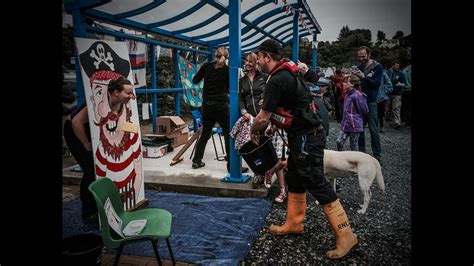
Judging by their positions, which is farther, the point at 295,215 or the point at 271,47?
the point at 295,215

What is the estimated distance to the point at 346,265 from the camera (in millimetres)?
2666

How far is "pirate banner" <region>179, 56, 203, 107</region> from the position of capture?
306 inches

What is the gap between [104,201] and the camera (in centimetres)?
227

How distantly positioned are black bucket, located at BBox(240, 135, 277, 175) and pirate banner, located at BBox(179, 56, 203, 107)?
3.98 m

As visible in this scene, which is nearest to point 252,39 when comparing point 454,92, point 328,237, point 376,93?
point 376,93

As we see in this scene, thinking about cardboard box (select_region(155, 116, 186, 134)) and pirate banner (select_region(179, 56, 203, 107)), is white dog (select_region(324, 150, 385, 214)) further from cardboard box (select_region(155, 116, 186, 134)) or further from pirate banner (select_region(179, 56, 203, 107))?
pirate banner (select_region(179, 56, 203, 107))

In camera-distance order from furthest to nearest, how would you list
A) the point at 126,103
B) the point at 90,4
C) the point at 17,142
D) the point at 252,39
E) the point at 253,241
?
the point at 252,39 → the point at 90,4 → the point at 126,103 → the point at 253,241 → the point at 17,142

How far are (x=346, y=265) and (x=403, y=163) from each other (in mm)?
4116

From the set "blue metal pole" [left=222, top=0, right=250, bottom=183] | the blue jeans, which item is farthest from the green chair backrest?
the blue jeans

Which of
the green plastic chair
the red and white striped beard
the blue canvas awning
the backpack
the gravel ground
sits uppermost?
the blue canvas awning

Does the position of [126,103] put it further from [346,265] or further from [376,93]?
[376,93]

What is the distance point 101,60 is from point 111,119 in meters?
0.61

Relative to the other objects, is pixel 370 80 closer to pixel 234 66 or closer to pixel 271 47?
pixel 234 66

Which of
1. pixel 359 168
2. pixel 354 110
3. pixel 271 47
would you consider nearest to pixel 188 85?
pixel 354 110
